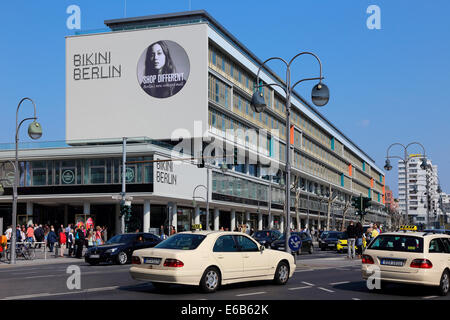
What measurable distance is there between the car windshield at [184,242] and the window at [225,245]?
38 centimetres

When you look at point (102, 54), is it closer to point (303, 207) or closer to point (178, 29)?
point (178, 29)

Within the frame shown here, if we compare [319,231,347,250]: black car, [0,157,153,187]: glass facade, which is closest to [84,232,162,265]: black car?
[319,231,347,250]: black car

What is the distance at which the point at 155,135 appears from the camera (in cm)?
6281

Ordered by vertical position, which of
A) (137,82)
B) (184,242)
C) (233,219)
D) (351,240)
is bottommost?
(351,240)

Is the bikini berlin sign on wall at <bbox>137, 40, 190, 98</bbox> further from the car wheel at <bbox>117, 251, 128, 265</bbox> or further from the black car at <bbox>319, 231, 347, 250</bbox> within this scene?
the car wheel at <bbox>117, 251, 128, 265</bbox>

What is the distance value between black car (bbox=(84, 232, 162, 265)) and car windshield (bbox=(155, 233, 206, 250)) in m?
13.1

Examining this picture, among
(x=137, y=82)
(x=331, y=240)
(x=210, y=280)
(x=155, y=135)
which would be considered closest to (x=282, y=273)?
(x=210, y=280)

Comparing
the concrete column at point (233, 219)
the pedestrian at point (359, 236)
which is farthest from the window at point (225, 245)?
the concrete column at point (233, 219)

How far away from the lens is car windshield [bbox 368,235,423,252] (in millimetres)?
14023

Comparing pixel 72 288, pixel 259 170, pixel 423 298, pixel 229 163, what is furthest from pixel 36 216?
pixel 423 298

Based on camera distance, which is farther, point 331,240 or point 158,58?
point 158,58

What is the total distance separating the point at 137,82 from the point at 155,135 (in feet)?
20.4

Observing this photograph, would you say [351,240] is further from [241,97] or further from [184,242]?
[241,97]

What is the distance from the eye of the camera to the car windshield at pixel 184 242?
1369 cm
